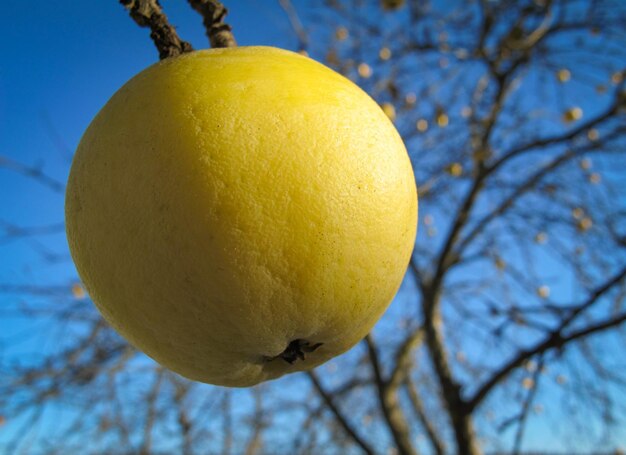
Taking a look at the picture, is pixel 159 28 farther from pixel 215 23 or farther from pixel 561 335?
pixel 561 335

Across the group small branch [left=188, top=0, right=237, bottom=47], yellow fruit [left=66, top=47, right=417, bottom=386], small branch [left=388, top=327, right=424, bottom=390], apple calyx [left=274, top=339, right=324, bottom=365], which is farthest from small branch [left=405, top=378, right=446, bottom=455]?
small branch [left=188, top=0, right=237, bottom=47]

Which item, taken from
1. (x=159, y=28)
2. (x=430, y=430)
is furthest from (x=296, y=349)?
(x=430, y=430)

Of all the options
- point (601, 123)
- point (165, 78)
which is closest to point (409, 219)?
point (165, 78)

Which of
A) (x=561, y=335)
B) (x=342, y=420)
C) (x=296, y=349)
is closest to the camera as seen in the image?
(x=296, y=349)

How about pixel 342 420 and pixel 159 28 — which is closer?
pixel 159 28

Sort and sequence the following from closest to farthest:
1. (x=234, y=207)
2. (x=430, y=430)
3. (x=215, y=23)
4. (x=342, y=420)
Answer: (x=234, y=207)
(x=215, y=23)
(x=342, y=420)
(x=430, y=430)

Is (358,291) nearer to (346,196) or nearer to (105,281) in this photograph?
(346,196)

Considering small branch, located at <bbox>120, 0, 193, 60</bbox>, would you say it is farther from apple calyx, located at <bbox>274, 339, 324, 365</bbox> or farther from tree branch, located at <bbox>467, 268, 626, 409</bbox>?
tree branch, located at <bbox>467, 268, 626, 409</bbox>

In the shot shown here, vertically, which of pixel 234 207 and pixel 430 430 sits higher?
pixel 430 430
